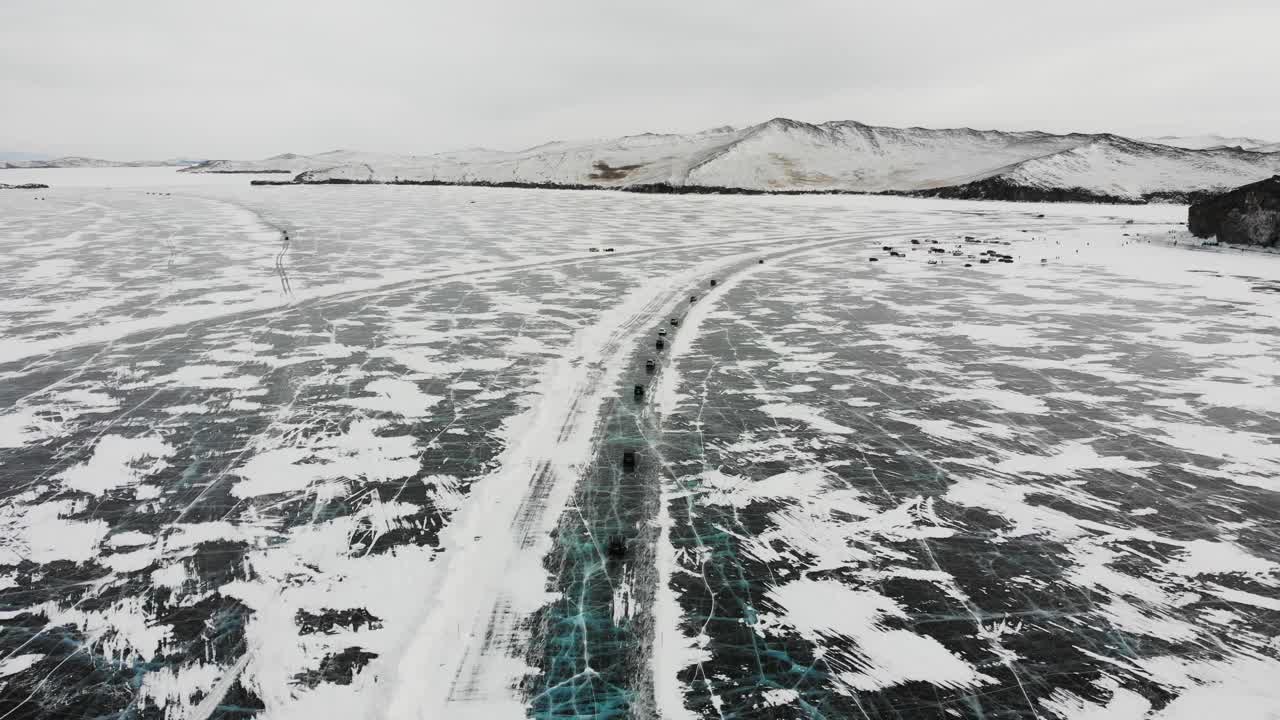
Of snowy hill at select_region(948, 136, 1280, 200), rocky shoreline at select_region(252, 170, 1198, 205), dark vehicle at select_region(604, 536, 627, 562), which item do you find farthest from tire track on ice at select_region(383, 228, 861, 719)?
snowy hill at select_region(948, 136, 1280, 200)

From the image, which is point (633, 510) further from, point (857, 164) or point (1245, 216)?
point (857, 164)

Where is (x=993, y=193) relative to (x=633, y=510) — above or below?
above

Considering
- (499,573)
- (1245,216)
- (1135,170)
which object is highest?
(1135,170)

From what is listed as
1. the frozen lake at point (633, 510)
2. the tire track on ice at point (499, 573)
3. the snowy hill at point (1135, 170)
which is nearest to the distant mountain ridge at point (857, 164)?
the snowy hill at point (1135, 170)

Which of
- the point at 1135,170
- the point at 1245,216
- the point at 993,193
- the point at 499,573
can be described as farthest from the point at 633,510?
the point at 1135,170

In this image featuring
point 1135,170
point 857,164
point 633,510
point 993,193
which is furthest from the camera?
point 857,164

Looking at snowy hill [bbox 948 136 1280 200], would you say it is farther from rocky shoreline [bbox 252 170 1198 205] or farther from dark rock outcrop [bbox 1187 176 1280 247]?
dark rock outcrop [bbox 1187 176 1280 247]

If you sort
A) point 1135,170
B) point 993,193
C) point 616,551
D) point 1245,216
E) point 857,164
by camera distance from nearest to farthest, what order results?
point 616,551, point 1245,216, point 993,193, point 1135,170, point 857,164
